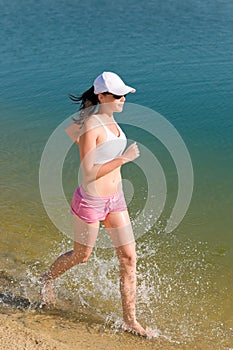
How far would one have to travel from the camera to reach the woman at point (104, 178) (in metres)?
3.91

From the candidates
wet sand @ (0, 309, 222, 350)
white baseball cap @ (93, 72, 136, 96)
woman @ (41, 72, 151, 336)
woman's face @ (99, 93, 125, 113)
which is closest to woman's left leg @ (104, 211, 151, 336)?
woman @ (41, 72, 151, 336)

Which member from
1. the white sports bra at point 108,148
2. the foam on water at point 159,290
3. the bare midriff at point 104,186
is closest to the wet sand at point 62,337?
the foam on water at point 159,290

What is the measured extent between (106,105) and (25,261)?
7.41 feet

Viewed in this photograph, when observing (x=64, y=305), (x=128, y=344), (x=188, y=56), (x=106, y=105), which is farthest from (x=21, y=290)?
(x=188, y=56)

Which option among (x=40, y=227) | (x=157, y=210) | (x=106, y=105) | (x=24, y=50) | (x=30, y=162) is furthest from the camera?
(x=24, y=50)

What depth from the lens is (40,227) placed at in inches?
247

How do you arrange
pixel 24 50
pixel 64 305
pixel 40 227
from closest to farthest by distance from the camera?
1. pixel 64 305
2. pixel 40 227
3. pixel 24 50

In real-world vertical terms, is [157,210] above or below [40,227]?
above

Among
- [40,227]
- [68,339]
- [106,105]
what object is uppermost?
[106,105]

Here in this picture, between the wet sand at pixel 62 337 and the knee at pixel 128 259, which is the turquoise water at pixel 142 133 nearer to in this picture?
the wet sand at pixel 62 337

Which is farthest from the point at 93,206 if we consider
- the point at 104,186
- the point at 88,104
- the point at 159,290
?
the point at 159,290

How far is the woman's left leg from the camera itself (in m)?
4.16

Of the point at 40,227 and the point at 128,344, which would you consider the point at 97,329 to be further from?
the point at 40,227

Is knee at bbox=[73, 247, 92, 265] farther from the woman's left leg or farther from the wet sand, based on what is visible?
the wet sand
